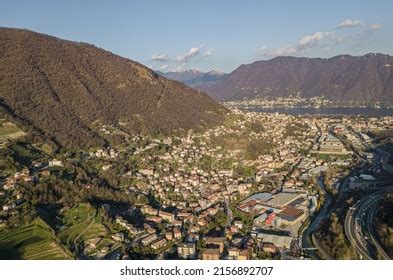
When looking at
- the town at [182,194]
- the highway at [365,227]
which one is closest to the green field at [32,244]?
the town at [182,194]

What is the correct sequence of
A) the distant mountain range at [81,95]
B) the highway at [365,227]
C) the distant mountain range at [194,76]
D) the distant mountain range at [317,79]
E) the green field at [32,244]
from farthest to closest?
the distant mountain range at [194,76] < the distant mountain range at [317,79] < the distant mountain range at [81,95] < the highway at [365,227] < the green field at [32,244]

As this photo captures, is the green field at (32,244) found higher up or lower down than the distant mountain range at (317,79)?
lower down

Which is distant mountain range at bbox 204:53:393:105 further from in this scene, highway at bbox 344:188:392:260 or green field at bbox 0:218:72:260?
green field at bbox 0:218:72:260

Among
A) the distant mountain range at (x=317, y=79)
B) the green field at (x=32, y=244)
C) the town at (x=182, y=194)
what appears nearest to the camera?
the green field at (x=32, y=244)

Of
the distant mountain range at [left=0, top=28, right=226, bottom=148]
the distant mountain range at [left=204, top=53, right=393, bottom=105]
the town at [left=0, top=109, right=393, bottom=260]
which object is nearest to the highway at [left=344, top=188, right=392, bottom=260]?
the town at [left=0, top=109, right=393, bottom=260]

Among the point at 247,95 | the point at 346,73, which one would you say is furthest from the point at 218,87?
the point at 346,73

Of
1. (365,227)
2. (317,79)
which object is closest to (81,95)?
(365,227)

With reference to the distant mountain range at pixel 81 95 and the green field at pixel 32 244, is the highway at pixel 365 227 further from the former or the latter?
the distant mountain range at pixel 81 95
